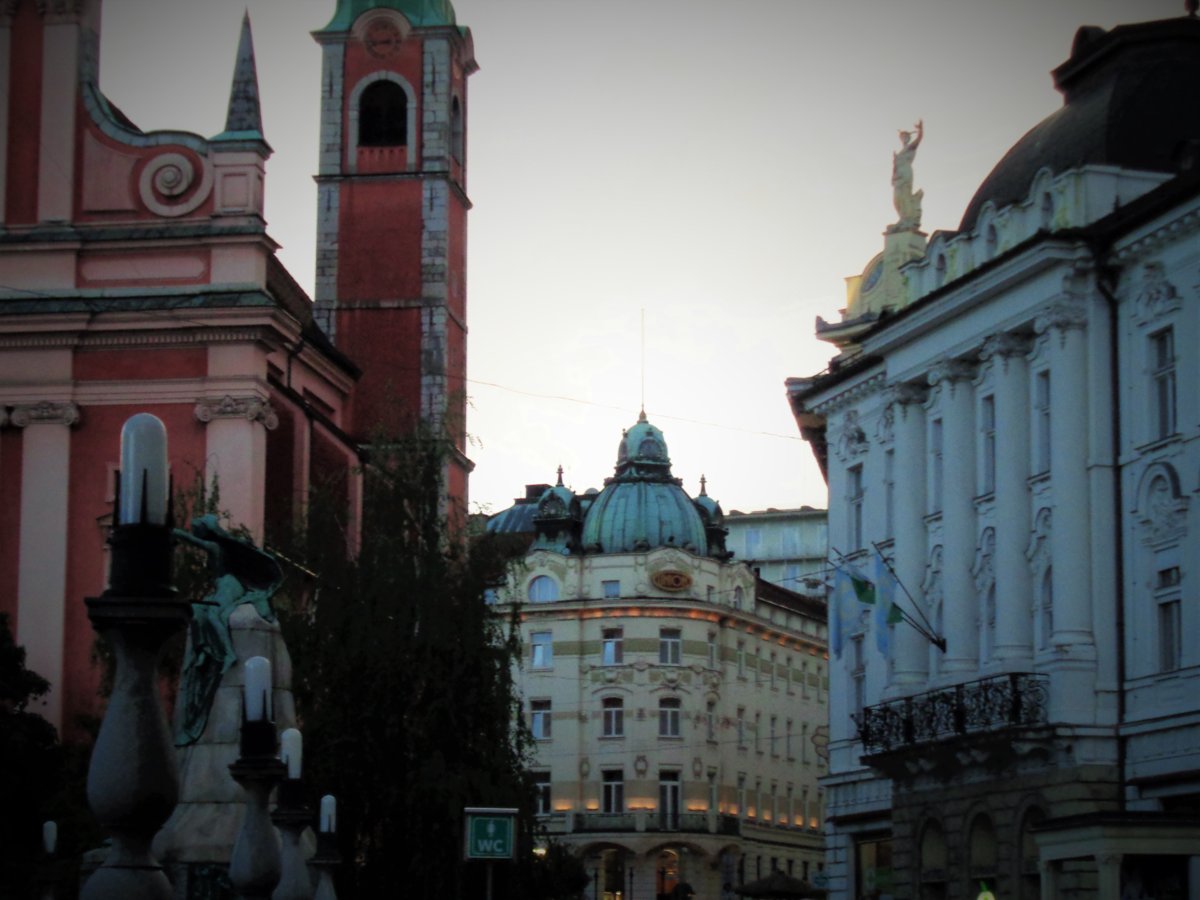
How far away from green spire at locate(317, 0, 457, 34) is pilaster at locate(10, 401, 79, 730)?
24.5m

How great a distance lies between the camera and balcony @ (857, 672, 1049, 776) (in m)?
41.8

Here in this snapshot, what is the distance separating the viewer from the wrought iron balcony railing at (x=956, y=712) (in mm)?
41844

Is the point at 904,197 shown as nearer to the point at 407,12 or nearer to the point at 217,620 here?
the point at 407,12

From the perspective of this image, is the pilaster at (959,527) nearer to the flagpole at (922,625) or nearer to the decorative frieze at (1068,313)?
the flagpole at (922,625)

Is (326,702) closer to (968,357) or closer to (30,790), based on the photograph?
(30,790)

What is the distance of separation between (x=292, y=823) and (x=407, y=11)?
52896 mm

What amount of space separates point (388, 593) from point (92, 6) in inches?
720

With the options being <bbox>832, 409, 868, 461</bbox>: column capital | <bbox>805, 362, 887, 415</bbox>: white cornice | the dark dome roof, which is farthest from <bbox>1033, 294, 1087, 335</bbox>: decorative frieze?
<bbox>832, 409, 868, 461</bbox>: column capital

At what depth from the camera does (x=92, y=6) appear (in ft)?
166

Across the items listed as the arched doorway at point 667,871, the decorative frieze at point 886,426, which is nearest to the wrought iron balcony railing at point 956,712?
the decorative frieze at point 886,426

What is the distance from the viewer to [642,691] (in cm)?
9181

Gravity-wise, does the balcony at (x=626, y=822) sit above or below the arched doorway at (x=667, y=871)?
above

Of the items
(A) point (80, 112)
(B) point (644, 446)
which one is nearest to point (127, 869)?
(A) point (80, 112)

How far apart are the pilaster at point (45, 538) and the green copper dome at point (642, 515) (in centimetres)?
4609
